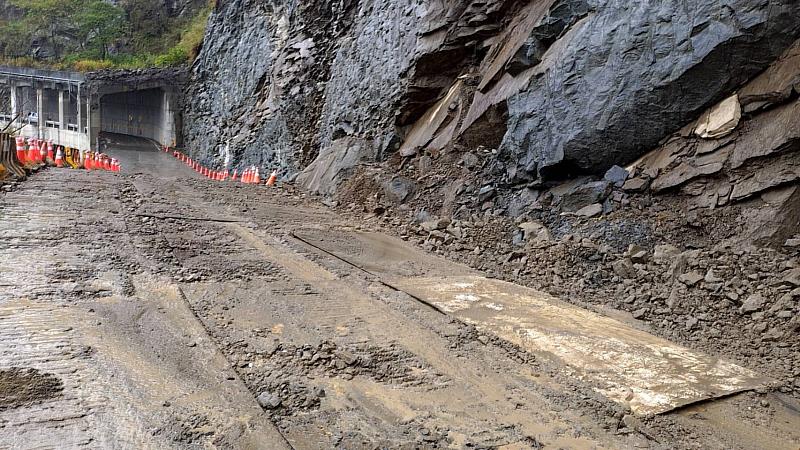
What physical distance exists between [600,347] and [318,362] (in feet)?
7.85

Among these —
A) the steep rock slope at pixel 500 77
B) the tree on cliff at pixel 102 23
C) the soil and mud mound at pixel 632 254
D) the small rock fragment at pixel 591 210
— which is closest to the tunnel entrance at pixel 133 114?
the tree on cliff at pixel 102 23

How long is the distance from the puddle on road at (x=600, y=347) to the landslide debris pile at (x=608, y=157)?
0.39m

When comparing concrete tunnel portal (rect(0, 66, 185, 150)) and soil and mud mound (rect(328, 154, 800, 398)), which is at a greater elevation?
concrete tunnel portal (rect(0, 66, 185, 150))

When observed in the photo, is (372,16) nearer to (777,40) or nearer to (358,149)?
(358,149)

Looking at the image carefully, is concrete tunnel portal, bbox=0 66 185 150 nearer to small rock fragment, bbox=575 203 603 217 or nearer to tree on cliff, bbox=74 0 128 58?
tree on cliff, bbox=74 0 128 58

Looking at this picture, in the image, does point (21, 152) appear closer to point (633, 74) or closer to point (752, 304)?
point (633, 74)

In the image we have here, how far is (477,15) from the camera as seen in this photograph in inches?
486

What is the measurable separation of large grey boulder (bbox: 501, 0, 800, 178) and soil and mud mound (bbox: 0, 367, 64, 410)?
717cm

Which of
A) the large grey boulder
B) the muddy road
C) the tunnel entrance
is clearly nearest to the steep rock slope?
the large grey boulder

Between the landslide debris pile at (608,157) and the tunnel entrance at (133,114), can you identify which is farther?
the tunnel entrance at (133,114)

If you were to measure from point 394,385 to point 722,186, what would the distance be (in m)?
5.05

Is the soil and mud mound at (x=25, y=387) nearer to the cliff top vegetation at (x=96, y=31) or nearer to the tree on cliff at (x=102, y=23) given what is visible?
the cliff top vegetation at (x=96, y=31)

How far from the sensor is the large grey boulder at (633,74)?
22.7ft

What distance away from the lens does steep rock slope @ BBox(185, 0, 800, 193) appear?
23.8 ft
